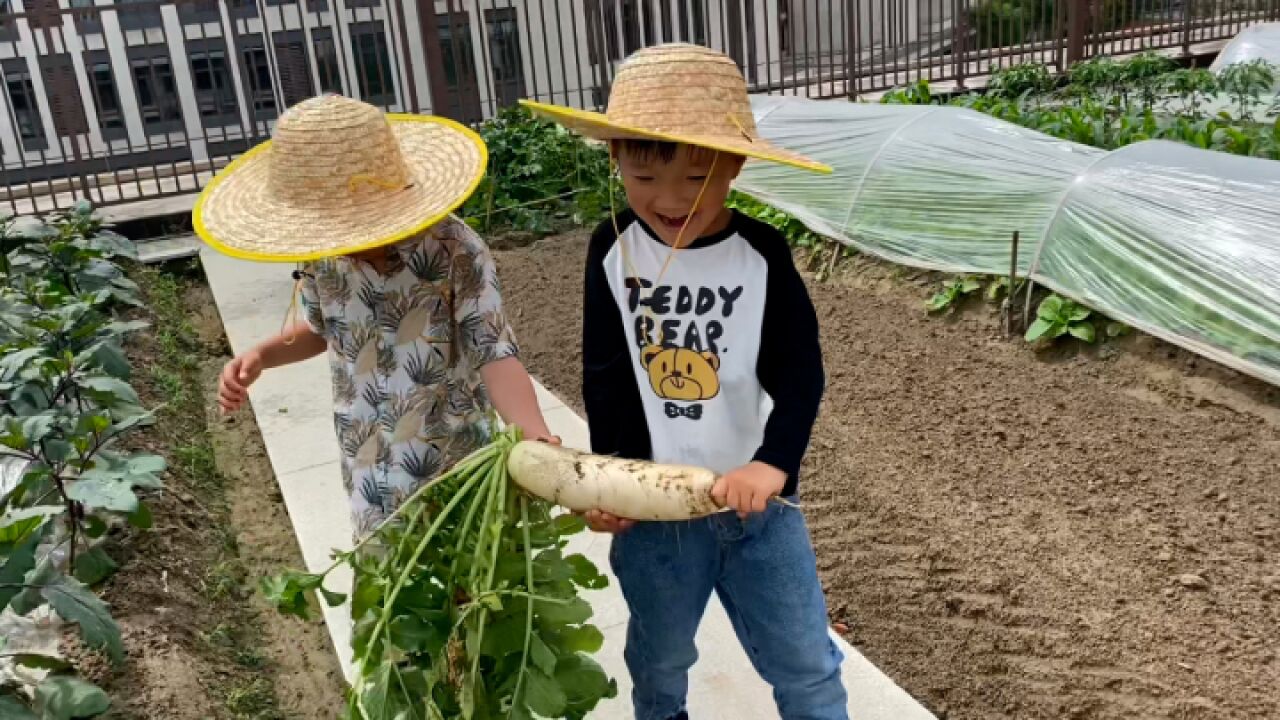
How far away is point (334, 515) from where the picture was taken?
3816 millimetres

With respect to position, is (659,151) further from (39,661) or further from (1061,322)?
(1061,322)

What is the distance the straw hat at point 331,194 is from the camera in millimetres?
1937

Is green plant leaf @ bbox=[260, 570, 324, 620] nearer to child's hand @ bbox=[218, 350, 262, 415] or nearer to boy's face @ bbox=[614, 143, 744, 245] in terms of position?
child's hand @ bbox=[218, 350, 262, 415]

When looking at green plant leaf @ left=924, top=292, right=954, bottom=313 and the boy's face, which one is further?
green plant leaf @ left=924, top=292, right=954, bottom=313

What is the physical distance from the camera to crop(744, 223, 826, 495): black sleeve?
1870 millimetres

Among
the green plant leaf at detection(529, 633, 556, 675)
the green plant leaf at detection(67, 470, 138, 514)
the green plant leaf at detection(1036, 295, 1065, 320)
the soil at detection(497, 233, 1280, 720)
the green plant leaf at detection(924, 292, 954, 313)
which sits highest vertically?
the green plant leaf at detection(529, 633, 556, 675)

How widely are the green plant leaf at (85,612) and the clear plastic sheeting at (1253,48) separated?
9.49 meters

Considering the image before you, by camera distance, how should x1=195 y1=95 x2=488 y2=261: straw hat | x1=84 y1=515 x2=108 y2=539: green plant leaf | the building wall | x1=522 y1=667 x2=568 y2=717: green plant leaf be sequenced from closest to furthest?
x1=522 y1=667 x2=568 y2=717: green plant leaf, x1=195 y1=95 x2=488 y2=261: straw hat, x1=84 y1=515 x2=108 y2=539: green plant leaf, the building wall

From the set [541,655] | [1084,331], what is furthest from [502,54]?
[541,655]

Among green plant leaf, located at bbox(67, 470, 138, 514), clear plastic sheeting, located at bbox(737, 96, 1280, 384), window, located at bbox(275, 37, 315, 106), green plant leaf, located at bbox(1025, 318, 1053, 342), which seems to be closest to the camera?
green plant leaf, located at bbox(67, 470, 138, 514)

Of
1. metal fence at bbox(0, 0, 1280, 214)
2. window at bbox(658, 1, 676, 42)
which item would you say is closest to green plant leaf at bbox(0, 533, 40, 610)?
metal fence at bbox(0, 0, 1280, 214)

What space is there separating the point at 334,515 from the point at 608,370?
217cm

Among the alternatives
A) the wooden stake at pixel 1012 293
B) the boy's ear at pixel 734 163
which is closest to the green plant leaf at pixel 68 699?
the boy's ear at pixel 734 163

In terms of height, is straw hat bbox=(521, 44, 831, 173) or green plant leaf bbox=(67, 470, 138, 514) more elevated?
straw hat bbox=(521, 44, 831, 173)
